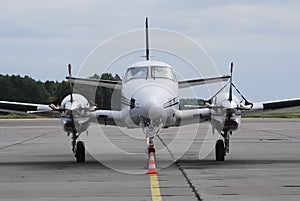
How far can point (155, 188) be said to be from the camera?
12500 mm

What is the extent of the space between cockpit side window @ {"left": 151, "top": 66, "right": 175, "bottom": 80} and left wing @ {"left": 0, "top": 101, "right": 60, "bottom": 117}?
10.3ft

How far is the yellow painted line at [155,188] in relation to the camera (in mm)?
11312

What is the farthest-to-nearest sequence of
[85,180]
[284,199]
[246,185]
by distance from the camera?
1. [85,180]
2. [246,185]
3. [284,199]

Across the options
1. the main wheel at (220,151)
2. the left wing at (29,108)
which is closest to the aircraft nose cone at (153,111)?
the main wheel at (220,151)

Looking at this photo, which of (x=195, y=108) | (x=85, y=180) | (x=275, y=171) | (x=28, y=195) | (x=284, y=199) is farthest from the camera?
(x=195, y=108)

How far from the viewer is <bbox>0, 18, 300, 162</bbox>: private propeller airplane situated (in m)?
16.5

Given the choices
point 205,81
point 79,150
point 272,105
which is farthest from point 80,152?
point 272,105

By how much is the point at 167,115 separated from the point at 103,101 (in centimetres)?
1061

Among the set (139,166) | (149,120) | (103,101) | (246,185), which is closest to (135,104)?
(149,120)

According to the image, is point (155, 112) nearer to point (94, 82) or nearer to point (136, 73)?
point (136, 73)

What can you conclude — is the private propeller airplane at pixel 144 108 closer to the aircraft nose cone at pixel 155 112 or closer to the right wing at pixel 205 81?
the aircraft nose cone at pixel 155 112

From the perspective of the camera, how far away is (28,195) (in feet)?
38.3

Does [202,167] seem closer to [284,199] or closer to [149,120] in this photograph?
[149,120]

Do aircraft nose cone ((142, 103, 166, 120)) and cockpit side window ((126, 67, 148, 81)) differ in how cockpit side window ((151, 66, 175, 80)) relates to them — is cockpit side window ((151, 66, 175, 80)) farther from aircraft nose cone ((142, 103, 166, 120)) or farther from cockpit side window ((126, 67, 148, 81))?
aircraft nose cone ((142, 103, 166, 120))
